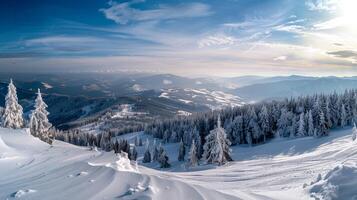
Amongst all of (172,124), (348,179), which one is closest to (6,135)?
(348,179)

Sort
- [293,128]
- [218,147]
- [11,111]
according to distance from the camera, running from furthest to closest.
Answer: [293,128] < [11,111] < [218,147]

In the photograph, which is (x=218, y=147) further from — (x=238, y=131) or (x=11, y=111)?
(x=238, y=131)

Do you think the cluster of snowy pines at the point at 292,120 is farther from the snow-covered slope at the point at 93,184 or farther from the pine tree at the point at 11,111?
the snow-covered slope at the point at 93,184

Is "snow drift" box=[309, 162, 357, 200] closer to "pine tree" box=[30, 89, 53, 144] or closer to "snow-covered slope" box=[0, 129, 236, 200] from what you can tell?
"snow-covered slope" box=[0, 129, 236, 200]

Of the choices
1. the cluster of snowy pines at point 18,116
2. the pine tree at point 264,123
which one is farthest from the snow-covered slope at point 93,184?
the pine tree at point 264,123

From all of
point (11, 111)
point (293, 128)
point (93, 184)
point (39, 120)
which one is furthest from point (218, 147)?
point (293, 128)

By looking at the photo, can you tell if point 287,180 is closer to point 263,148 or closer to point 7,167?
point 7,167
